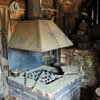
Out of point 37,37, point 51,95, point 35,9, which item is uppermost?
point 35,9

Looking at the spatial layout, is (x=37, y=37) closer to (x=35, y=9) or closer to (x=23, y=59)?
(x=35, y=9)

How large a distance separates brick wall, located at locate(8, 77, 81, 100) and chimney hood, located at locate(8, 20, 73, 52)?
0.60 m

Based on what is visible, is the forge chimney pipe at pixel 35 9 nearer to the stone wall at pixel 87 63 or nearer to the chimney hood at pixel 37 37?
the chimney hood at pixel 37 37

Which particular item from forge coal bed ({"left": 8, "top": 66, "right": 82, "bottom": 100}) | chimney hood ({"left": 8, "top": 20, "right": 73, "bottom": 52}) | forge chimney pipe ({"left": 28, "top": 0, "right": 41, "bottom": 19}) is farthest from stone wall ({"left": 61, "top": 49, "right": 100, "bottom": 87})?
forge chimney pipe ({"left": 28, "top": 0, "right": 41, "bottom": 19})

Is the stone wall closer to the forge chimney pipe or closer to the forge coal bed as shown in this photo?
the forge coal bed

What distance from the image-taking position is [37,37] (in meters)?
1.95

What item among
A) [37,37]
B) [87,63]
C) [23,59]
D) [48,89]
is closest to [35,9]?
[37,37]

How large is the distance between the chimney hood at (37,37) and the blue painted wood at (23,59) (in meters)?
0.29

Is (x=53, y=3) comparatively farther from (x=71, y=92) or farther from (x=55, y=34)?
(x=71, y=92)

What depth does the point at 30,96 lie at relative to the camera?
6.72ft

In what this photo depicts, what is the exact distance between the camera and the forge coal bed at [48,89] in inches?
73.4

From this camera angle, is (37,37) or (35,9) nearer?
(37,37)

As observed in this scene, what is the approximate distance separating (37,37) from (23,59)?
2.79ft

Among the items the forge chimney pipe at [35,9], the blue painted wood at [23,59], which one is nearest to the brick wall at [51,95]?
the blue painted wood at [23,59]
